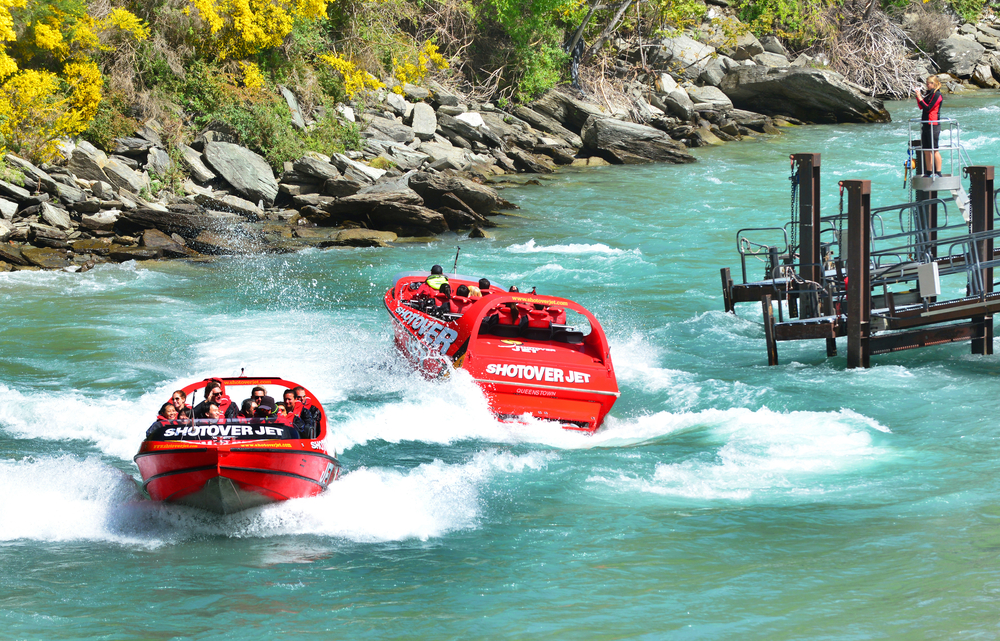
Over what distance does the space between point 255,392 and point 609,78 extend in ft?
127

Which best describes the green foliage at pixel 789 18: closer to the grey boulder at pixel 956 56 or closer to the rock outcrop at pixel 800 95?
the rock outcrop at pixel 800 95

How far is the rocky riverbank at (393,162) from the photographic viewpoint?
77.7ft

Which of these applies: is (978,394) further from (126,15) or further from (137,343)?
(126,15)

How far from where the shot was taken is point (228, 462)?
900 cm

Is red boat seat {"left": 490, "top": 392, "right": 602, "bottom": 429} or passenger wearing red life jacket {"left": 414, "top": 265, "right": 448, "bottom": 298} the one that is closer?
red boat seat {"left": 490, "top": 392, "right": 602, "bottom": 429}

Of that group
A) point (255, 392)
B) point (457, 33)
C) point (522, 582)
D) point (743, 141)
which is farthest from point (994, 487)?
point (457, 33)

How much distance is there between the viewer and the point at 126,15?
29688 millimetres

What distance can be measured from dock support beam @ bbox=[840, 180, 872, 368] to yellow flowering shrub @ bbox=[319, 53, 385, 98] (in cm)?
2429

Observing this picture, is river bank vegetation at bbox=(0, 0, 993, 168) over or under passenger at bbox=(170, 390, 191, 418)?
over

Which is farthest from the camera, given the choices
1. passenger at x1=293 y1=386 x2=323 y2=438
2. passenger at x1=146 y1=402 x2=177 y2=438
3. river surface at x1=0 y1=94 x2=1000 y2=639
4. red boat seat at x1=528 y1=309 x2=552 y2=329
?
red boat seat at x1=528 y1=309 x2=552 y2=329

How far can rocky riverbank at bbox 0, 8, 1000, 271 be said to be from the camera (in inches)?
933

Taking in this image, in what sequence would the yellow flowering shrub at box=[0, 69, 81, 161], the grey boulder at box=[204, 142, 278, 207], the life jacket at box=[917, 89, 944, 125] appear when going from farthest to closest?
the grey boulder at box=[204, 142, 278, 207] < the yellow flowering shrub at box=[0, 69, 81, 161] < the life jacket at box=[917, 89, 944, 125]

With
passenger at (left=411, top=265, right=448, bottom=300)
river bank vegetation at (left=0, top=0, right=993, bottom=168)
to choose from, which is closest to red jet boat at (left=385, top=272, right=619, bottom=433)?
passenger at (left=411, top=265, right=448, bottom=300)

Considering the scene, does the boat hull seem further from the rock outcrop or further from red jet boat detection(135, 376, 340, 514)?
the rock outcrop
